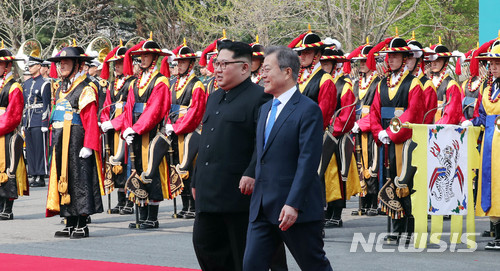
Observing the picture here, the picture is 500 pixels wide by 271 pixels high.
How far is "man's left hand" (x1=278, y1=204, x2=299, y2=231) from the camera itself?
5.02 meters

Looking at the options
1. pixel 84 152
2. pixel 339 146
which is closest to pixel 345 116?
pixel 339 146

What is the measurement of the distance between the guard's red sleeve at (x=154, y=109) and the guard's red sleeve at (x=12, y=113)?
1771 millimetres

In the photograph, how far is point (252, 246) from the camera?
522 cm

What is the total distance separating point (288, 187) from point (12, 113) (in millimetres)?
6478

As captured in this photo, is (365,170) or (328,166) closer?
(328,166)

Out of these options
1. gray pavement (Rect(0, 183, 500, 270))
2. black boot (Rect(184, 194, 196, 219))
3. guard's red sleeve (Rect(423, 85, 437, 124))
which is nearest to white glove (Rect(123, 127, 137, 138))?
gray pavement (Rect(0, 183, 500, 270))

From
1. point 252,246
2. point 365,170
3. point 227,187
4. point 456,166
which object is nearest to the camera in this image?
point 252,246

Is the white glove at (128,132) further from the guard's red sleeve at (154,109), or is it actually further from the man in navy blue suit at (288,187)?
the man in navy blue suit at (288,187)

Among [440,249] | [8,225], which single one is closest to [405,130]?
[440,249]

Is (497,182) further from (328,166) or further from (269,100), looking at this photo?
(269,100)

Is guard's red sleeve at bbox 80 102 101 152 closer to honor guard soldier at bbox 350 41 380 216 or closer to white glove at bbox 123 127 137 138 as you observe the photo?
white glove at bbox 123 127 137 138

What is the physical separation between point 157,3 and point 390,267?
2559 centimetres

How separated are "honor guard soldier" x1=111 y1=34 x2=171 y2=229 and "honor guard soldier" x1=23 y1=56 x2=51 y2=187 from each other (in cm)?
571

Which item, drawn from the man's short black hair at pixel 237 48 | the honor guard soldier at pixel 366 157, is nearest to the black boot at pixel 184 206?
the honor guard soldier at pixel 366 157
